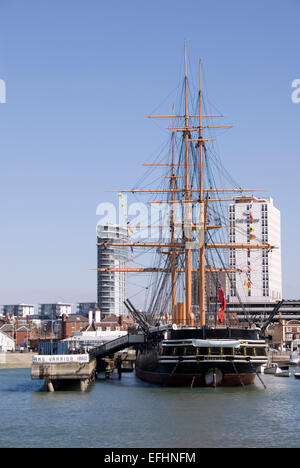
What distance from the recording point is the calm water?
112 feet

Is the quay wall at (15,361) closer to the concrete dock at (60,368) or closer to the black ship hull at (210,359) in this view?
the black ship hull at (210,359)

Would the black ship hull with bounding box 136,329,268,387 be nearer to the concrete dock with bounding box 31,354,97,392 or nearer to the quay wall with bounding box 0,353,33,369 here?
the concrete dock with bounding box 31,354,97,392

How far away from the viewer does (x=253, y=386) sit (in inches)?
2467

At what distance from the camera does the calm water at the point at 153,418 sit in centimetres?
3428

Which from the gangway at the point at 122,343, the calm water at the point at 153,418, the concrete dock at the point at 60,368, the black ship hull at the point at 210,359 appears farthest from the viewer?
the gangway at the point at 122,343

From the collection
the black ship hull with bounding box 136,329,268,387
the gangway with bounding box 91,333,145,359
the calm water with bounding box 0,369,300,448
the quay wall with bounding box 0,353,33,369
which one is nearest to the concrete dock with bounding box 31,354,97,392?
the calm water with bounding box 0,369,300,448

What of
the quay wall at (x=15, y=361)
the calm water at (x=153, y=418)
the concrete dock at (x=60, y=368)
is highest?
the concrete dock at (x=60, y=368)

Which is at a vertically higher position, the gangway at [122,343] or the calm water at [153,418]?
the gangway at [122,343]

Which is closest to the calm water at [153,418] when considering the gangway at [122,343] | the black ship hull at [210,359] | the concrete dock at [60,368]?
the black ship hull at [210,359]

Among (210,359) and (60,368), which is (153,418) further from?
(210,359)

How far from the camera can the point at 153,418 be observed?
4166 centimetres

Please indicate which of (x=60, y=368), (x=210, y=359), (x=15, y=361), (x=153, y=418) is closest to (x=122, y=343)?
(x=210, y=359)
